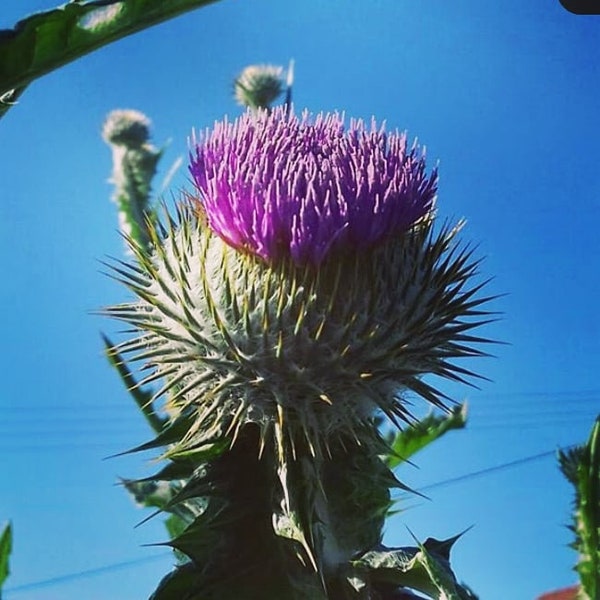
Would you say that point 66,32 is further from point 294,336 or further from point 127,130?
point 127,130

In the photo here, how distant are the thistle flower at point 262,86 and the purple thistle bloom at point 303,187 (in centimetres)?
33

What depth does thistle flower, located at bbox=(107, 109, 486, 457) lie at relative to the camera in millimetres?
1025

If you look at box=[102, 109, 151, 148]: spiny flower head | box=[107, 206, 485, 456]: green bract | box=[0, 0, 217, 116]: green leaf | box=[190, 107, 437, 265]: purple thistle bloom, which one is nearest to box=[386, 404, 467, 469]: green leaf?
box=[107, 206, 485, 456]: green bract

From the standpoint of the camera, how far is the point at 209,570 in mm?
1000

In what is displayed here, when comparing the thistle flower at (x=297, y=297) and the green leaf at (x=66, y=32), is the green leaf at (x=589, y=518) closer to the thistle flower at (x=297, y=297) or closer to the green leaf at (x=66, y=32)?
the thistle flower at (x=297, y=297)

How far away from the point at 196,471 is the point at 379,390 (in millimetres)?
218

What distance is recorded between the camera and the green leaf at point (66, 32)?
0.56 m

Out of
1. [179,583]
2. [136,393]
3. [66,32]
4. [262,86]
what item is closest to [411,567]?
[179,583]

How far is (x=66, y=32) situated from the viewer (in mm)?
594

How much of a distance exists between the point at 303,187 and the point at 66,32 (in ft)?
1.56

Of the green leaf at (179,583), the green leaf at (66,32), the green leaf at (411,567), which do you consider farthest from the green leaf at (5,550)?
the green leaf at (66,32)

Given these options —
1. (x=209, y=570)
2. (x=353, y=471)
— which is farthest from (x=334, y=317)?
(x=209, y=570)

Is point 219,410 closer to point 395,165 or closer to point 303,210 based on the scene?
point 303,210

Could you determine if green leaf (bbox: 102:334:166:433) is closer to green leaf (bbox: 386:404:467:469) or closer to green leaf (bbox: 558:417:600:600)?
green leaf (bbox: 386:404:467:469)
